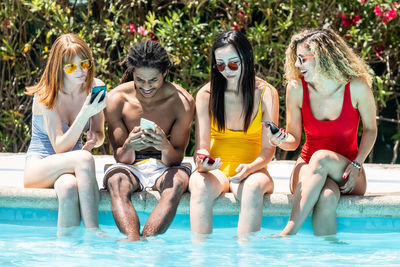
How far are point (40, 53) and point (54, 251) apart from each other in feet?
15.0

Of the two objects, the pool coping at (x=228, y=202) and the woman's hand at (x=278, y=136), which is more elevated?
the woman's hand at (x=278, y=136)

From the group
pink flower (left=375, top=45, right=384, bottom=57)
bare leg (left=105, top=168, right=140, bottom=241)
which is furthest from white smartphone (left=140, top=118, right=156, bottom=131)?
pink flower (left=375, top=45, right=384, bottom=57)

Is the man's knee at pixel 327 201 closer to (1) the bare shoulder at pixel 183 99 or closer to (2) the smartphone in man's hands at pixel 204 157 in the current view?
(2) the smartphone in man's hands at pixel 204 157

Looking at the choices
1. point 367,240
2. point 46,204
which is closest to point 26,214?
point 46,204

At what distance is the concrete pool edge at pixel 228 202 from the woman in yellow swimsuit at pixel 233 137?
0.09m

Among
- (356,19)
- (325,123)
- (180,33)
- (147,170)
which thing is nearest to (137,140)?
(147,170)

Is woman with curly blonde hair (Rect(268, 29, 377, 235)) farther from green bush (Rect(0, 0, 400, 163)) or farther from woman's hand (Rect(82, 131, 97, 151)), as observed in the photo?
green bush (Rect(0, 0, 400, 163))

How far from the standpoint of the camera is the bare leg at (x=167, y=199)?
455 cm

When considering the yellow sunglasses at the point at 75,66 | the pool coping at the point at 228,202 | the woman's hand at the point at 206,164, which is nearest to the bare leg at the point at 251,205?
the pool coping at the point at 228,202

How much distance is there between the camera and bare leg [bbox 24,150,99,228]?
4.71 m

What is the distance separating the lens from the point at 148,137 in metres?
4.71

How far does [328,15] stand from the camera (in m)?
7.67

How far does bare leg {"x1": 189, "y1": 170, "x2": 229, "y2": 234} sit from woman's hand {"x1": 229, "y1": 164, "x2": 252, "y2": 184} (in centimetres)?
14

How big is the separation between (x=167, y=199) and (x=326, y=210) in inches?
42.2
